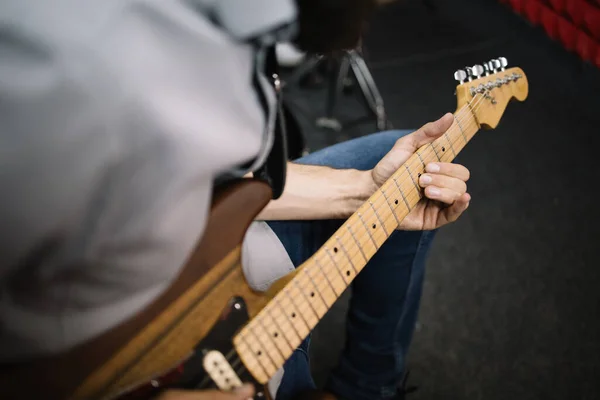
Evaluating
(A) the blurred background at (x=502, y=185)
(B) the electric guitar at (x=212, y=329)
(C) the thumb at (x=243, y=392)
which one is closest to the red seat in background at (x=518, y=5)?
(A) the blurred background at (x=502, y=185)

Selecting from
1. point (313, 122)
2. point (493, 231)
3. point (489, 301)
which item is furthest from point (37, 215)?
point (313, 122)

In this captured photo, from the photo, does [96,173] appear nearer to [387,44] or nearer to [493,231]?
[493,231]

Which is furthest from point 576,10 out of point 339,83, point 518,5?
point 339,83

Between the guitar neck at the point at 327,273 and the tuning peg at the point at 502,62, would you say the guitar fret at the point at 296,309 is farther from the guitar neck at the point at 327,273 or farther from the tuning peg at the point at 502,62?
the tuning peg at the point at 502,62

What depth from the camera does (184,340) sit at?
18.8 inches

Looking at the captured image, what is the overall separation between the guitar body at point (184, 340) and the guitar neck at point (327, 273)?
0.02 metres

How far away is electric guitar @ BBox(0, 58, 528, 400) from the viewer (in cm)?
43

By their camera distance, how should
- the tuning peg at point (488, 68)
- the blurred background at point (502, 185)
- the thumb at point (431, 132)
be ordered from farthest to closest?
the blurred background at point (502, 185) → the tuning peg at point (488, 68) → the thumb at point (431, 132)

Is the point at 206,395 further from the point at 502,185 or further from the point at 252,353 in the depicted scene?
the point at 502,185

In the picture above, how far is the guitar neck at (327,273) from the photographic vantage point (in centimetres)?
51

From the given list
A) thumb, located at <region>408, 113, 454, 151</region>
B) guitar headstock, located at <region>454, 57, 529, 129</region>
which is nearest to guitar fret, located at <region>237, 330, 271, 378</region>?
thumb, located at <region>408, 113, 454, 151</region>

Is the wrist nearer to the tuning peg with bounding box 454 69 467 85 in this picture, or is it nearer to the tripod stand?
the tuning peg with bounding box 454 69 467 85

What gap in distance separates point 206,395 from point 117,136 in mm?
258

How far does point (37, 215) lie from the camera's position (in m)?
0.36
